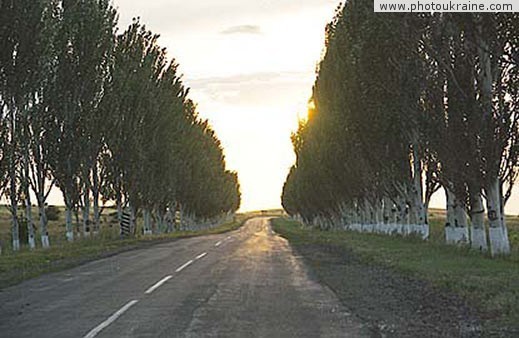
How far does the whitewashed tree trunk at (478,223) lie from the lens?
20013mm

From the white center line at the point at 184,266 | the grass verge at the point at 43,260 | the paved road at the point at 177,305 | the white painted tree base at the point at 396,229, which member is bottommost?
the paved road at the point at 177,305

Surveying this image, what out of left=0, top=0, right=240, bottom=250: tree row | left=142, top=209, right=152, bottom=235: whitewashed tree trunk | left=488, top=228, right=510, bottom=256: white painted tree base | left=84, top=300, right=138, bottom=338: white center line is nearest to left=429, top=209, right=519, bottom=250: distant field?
left=488, top=228, right=510, bottom=256: white painted tree base

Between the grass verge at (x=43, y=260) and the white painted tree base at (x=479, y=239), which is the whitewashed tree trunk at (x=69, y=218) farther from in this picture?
the white painted tree base at (x=479, y=239)

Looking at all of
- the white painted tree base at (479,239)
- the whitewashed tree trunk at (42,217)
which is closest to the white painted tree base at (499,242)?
the white painted tree base at (479,239)

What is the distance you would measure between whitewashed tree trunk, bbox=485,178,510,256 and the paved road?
515 cm

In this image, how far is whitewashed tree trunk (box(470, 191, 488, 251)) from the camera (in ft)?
65.7

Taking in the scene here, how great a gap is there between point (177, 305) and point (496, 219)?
33.0 feet

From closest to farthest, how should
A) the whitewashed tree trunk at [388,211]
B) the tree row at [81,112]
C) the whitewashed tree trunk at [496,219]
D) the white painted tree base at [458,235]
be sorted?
the whitewashed tree trunk at [496,219] → the white painted tree base at [458,235] → the tree row at [81,112] → the whitewashed tree trunk at [388,211]

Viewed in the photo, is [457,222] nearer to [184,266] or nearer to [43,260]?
[184,266]

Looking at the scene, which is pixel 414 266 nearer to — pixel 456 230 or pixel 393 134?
pixel 456 230

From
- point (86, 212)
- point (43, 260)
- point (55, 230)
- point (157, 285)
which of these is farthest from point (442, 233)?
point (55, 230)

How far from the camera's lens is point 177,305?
12461 millimetres

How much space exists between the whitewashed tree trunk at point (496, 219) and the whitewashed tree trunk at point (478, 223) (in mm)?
668

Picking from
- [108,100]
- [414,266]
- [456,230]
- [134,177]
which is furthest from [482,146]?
[134,177]
